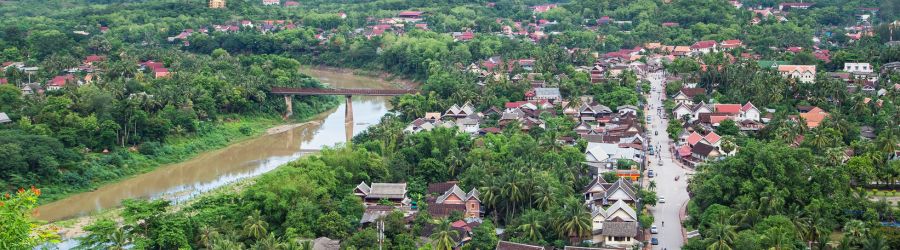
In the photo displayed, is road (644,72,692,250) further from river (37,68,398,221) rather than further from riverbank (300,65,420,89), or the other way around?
riverbank (300,65,420,89)

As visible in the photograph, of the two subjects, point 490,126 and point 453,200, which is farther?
point 490,126

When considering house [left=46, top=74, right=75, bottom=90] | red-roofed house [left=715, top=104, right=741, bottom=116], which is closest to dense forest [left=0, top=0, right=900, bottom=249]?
house [left=46, top=74, right=75, bottom=90]

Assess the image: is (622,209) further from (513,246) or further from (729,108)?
(729,108)

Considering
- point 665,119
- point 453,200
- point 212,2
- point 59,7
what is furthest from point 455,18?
point 453,200

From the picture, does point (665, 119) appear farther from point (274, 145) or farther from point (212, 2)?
point (212, 2)

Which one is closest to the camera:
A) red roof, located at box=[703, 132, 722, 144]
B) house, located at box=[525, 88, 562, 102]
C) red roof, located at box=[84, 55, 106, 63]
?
red roof, located at box=[703, 132, 722, 144]
